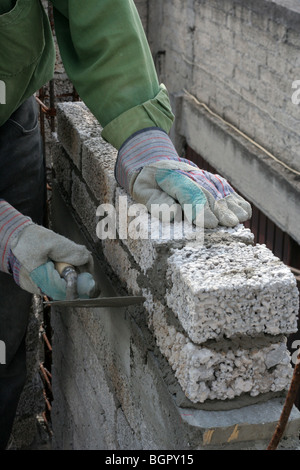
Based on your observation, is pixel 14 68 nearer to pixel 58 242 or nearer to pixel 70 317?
pixel 58 242

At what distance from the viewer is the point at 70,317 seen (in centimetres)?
330

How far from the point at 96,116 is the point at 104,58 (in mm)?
233

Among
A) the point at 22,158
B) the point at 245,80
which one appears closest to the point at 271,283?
the point at 22,158

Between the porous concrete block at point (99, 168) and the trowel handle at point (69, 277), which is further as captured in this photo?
the porous concrete block at point (99, 168)

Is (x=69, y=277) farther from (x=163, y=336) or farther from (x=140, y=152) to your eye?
(x=140, y=152)

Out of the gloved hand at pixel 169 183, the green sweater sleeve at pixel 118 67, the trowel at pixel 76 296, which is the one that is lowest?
the trowel at pixel 76 296

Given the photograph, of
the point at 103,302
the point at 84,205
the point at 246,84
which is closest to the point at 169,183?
the point at 103,302

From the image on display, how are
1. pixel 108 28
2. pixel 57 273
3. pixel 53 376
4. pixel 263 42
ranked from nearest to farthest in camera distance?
1. pixel 57 273
2. pixel 108 28
3. pixel 53 376
4. pixel 263 42

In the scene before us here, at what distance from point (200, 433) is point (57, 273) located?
0.72m

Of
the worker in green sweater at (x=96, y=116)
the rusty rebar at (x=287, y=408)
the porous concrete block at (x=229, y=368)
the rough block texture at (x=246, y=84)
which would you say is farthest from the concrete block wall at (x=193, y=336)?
the rough block texture at (x=246, y=84)

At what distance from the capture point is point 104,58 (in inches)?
98.1

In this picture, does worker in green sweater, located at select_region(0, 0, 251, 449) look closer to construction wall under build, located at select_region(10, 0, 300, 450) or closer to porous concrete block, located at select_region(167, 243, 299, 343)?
construction wall under build, located at select_region(10, 0, 300, 450)

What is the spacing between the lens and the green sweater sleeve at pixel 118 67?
2.47 meters

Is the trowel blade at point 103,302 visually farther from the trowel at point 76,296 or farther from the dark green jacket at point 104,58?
the dark green jacket at point 104,58
